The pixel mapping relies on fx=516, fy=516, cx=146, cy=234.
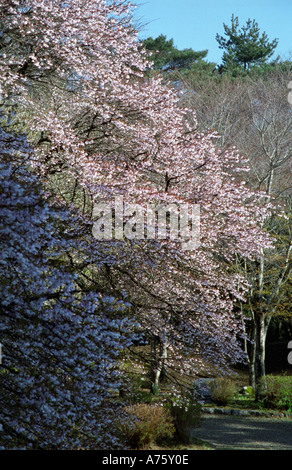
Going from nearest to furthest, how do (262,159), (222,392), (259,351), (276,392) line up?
(276,392)
(222,392)
(259,351)
(262,159)

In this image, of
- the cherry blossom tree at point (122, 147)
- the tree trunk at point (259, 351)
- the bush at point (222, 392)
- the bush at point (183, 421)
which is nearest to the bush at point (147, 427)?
the bush at point (183, 421)

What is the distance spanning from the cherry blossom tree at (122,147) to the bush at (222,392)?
5.69 meters

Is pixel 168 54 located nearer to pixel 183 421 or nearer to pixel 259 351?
pixel 259 351

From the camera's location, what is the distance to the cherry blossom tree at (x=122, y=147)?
24.6 feet

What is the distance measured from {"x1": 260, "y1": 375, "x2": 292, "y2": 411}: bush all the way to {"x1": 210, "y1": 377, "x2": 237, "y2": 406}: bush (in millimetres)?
877

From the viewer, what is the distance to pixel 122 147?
341 inches

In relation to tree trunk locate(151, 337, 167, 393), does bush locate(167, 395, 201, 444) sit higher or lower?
lower

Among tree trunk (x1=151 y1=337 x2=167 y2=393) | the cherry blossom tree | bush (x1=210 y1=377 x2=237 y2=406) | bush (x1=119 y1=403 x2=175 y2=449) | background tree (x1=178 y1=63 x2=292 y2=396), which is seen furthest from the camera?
background tree (x1=178 y1=63 x2=292 y2=396)

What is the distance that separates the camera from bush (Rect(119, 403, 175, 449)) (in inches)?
316

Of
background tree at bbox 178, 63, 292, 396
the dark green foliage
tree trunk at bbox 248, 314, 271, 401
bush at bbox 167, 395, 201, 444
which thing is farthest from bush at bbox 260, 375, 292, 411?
the dark green foliage

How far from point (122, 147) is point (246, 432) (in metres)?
6.68

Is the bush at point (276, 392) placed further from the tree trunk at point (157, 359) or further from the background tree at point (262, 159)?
the tree trunk at point (157, 359)

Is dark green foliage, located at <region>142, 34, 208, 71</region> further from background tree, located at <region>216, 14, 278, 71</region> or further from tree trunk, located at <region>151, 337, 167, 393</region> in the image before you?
tree trunk, located at <region>151, 337, 167, 393</region>

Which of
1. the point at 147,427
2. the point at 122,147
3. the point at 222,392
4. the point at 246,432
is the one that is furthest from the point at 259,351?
the point at 122,147
